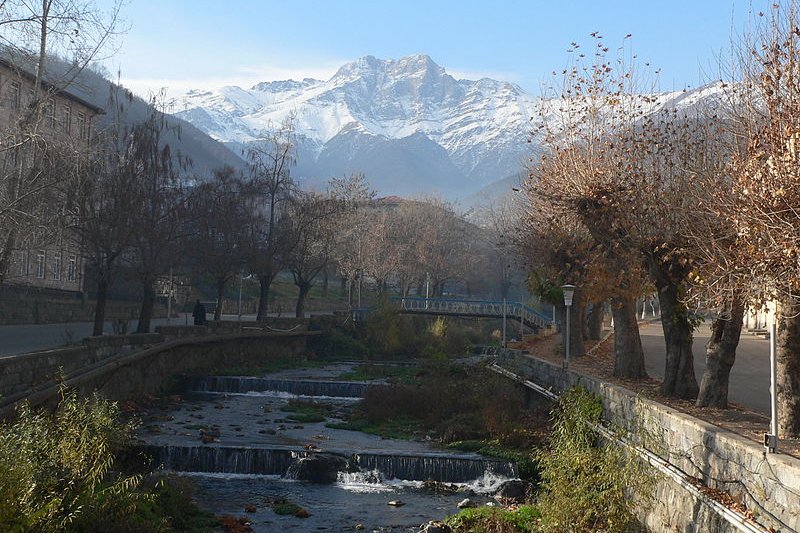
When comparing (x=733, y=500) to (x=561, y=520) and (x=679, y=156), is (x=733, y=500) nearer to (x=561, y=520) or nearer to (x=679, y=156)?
(x=561, y=520)

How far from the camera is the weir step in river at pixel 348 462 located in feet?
69.1

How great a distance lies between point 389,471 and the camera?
21.2m

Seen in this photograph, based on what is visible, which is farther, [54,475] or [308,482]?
[308,482]

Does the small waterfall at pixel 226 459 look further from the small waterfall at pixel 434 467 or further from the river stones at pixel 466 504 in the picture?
the river stones at pixel 466 504

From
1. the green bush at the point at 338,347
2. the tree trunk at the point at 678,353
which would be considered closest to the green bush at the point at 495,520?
the tree trunk at the point at 678,353

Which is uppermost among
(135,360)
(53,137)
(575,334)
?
(53,137)

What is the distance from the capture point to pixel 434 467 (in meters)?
21.1

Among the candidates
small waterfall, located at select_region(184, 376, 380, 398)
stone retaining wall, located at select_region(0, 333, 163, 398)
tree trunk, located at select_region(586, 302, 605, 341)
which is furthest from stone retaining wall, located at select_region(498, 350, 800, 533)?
tree trunk, located at select_region(586, 302, 605, 341)

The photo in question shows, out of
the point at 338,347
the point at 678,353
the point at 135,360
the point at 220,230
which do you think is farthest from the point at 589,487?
the point at 338,347

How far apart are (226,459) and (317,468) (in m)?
2.23

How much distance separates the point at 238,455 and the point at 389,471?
358cm

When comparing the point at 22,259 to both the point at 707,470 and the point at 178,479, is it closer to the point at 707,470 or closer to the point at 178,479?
the point at 178,479

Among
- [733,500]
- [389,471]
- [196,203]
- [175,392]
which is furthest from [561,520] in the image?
[196,203]

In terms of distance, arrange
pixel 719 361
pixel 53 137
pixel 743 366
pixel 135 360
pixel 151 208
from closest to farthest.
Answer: pixel 719 361 < pixel 53 137 < pixel 135 360 < pixel 743 366 < pixel 151 208
